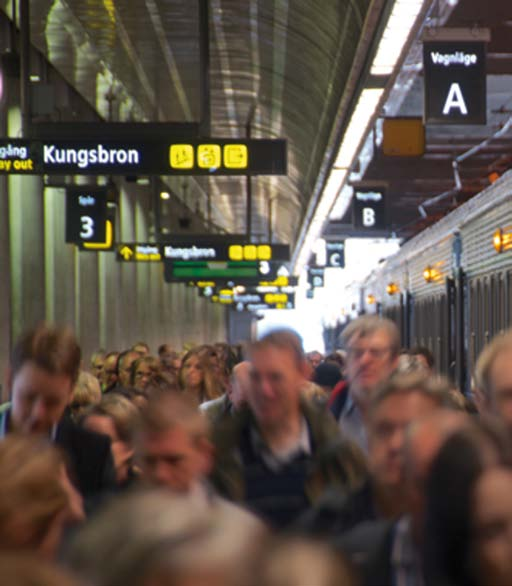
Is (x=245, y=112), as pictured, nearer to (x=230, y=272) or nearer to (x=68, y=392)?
(x=230, y=272)

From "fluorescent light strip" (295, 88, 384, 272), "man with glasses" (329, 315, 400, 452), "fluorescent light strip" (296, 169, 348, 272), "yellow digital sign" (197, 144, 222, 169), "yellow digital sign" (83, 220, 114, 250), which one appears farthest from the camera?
"fluorescent light strip" (296, 169, 348, 272)

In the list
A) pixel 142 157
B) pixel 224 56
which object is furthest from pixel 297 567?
pixel 224 56

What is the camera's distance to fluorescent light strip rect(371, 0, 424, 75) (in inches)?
435

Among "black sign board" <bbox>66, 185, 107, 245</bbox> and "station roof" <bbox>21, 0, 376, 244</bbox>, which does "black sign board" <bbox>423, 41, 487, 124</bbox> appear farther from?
"black sign board" <bbox>66, 185, 107, 245</bbox>

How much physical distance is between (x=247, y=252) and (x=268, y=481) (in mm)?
21093

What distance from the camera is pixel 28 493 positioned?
2.95m

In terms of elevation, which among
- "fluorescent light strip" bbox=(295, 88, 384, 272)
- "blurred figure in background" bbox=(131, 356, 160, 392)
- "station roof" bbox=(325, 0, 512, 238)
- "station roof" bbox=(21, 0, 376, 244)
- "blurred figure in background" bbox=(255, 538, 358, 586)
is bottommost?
"blurred figure in background" bbox=(131, 356, 160, 392)

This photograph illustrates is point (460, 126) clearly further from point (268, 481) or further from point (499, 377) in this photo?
point (499, 377)

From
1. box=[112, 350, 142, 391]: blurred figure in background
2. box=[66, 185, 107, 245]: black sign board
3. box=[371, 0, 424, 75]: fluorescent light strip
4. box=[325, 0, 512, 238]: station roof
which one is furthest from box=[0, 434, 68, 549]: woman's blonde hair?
box=[66, 185, 107, 245]: black sign board

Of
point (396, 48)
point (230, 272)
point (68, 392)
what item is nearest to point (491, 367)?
point (68, 392)

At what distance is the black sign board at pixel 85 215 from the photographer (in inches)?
813

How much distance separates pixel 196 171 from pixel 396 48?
195 cm

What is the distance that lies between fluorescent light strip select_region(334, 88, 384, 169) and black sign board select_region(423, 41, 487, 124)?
742mm

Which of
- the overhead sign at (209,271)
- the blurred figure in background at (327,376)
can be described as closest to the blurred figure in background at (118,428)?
the blurred figure in background at (327,376)
